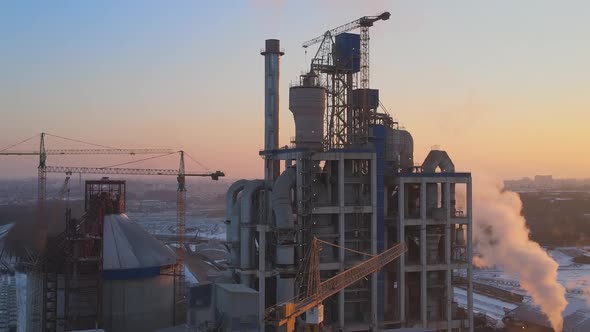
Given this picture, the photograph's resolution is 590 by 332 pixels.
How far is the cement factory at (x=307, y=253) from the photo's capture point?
40.4 meters

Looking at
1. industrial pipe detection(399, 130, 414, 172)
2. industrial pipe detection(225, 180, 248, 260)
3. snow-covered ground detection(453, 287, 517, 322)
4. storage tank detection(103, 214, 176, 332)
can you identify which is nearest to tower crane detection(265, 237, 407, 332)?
industrial pipe detection(225, 180, 248, 260)

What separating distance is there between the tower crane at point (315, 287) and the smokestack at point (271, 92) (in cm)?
1120

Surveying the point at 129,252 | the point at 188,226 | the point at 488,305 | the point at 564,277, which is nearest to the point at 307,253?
the point at 129,252

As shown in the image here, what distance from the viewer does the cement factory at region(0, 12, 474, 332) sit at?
4038 cm

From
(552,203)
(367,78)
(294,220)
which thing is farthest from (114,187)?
(552,203)

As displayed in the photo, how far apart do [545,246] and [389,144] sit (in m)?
92.4

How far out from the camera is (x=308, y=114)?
44.3 m

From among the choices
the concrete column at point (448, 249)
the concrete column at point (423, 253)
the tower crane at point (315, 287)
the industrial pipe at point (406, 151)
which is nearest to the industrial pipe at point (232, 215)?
the tower crane at point (315, 287)

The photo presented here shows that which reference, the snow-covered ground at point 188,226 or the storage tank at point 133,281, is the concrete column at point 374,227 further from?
the snow-covered ground at point 188,226

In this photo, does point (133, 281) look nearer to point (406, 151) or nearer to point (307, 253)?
point (307, 253)

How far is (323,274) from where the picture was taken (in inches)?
1634

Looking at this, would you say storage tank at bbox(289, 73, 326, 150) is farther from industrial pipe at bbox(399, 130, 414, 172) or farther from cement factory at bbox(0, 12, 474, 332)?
industrial pipe at bbox(399, 130, 414, 172)

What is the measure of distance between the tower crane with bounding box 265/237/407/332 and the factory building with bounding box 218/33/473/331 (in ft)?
2.25

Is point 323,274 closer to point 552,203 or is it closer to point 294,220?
point 294,220
